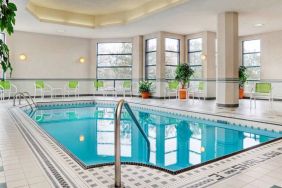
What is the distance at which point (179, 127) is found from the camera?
5355 millimetres

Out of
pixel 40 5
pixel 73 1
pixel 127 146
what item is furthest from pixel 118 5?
pixel 127 146

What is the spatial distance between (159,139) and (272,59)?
7.76 metres

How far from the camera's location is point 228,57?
23.4 ft

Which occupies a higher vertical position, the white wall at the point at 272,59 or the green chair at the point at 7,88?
the white wall at the point at 272,59

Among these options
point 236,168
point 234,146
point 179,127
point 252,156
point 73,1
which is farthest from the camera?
point 73,1

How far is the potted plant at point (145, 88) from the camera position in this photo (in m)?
10.6

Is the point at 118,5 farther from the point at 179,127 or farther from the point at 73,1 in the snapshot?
the point at 179,127

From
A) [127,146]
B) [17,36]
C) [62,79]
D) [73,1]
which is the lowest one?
[127,146]

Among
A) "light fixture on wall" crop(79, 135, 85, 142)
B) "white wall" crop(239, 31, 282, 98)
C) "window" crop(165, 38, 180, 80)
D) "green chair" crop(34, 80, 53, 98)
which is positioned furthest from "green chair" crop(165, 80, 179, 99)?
"light fixture on wall" crop(79, 135, 85, 142)

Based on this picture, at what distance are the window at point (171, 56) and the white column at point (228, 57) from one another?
3624 mm

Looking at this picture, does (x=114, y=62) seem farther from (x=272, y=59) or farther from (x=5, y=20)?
(x=5, y=20)

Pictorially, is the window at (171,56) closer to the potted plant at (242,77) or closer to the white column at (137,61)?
the white column at (137,61)

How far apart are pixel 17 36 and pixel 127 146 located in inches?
334

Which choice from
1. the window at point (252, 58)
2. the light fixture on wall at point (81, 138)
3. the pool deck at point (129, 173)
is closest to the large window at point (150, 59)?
the window at point (252, 58)
